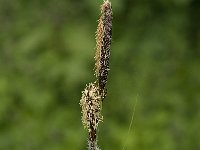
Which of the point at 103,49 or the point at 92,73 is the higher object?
the point at 92,73

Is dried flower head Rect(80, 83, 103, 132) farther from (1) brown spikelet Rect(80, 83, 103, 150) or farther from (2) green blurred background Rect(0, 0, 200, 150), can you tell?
(2) green blurred background Rect(0, 0, 200, 150)

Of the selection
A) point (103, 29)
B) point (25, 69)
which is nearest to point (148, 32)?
point (25, 69)

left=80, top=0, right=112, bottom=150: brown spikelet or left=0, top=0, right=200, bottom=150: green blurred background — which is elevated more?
left=0, top=0, right=200, bottom=150: green blurred background

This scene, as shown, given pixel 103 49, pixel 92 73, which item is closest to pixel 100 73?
pixel 103 49

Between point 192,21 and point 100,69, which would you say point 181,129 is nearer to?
point 192,21

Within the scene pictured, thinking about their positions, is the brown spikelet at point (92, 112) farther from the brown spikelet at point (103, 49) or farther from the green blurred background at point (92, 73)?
the green blurred background at point (92, 73)

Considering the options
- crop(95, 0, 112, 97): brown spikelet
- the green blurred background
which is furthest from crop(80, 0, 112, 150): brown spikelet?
the green blurred background

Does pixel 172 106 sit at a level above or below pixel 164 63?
below

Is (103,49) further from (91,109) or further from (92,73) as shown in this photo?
(92,73)

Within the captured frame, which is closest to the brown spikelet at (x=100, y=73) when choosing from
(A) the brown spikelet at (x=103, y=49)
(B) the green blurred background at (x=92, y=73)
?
(A) the brown spikelet at (x=103, y=49)
